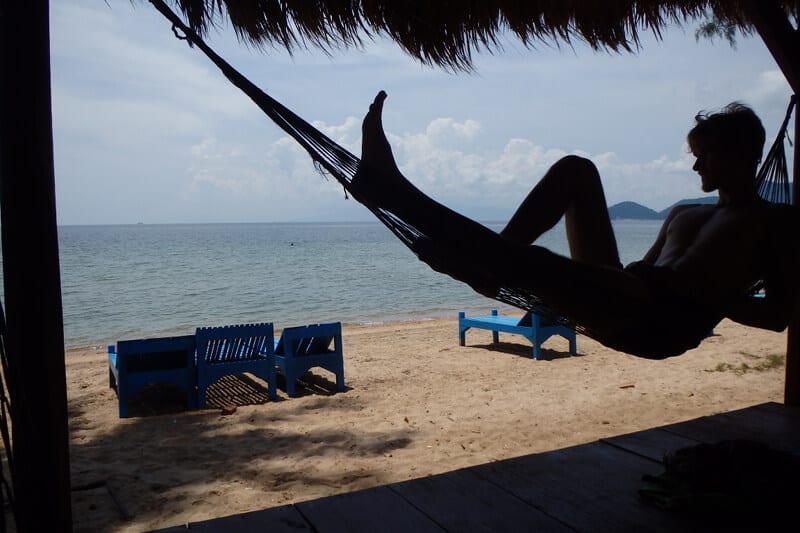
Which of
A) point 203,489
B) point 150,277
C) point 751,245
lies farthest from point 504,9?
point 150,277

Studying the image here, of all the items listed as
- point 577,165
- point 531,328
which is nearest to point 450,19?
point 577,165

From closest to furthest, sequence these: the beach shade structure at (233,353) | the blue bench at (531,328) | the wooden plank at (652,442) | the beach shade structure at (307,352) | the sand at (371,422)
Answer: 1. the wooden plank at (652,442)
2. the sand at (371,422)
3. the beach shade structure at (233,353)
4. the beach shade structure at (307,352)
5. the blue bench at (531,328)

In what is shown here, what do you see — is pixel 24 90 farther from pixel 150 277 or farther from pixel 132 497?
pixel 150 277

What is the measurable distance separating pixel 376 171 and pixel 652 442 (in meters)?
1.34

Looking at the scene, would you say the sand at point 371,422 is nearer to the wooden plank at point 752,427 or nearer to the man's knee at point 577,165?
the wooden plank at point 752,427

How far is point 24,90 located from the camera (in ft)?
4.01

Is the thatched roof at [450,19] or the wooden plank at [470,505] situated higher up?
the thatched roof at [450,19]

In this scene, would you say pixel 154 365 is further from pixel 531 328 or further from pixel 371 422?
pixel 531 328

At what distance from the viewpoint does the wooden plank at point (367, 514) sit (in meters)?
1.56

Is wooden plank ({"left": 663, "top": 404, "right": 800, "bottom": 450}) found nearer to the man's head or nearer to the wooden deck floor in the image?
the wooden deck floor

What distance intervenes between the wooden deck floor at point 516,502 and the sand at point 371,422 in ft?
3.92

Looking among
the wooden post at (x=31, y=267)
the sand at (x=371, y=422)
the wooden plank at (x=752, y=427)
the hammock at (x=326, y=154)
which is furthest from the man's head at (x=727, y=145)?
the sand at (x=371, y=422)

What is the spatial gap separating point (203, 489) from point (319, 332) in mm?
2109

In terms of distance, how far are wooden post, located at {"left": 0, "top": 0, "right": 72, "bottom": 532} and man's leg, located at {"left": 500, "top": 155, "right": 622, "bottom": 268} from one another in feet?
3.52
